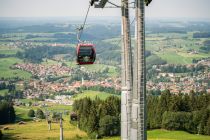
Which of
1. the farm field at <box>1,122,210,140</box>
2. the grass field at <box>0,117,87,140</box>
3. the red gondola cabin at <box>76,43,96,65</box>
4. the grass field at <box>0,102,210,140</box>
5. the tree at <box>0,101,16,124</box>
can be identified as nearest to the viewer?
the red gondola cabin at <box>76,43,96,65</box>

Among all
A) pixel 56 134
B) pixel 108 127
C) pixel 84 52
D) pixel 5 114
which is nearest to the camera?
pixel 84 52

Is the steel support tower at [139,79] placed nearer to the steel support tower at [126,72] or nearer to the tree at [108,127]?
the steel support tower at [126,72]

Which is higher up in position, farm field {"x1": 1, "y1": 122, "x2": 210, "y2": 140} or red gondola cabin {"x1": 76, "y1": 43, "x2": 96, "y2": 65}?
red gondola cabin {"x1": 76, "y1": 43, "x2": 96, "y2": 65}

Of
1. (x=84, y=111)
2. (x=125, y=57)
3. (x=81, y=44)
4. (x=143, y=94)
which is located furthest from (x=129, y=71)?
(x=84, y=111)

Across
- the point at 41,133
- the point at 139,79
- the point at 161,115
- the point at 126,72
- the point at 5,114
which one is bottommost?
the point at 41,133

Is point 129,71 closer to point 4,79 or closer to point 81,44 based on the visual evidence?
point 81,44

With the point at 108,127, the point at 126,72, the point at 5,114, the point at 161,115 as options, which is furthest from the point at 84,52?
the point at 5,114

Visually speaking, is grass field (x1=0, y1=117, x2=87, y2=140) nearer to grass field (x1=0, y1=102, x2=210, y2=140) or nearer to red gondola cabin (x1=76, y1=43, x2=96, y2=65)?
grass field (x1=0, y1=102, x2=210, y2=140)

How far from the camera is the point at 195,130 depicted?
185 ft

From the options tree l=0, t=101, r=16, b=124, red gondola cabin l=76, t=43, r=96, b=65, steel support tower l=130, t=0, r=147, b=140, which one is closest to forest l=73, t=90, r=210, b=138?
tree l=0, t=101, r=16, b=124

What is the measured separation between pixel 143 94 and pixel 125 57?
1.81 m

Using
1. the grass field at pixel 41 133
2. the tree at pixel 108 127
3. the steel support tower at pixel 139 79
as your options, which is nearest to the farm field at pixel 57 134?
the grass field at pixel 41 133

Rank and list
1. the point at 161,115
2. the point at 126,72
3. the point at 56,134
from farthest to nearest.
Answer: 1. the point at 161,115
2. the point at 56,134
3. the point at 126,72

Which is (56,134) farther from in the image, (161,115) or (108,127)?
(161,115)
